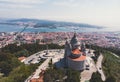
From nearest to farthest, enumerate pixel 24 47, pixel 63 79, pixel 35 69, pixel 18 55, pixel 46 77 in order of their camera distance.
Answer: pixel 46 77
pixel 63 79
pixel 35 69
pixel 18 55
pixel 24 47

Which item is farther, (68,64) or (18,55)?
(18,55)

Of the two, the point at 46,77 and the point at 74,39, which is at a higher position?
the point at 74,39

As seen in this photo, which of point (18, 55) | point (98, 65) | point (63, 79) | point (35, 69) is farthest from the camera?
point (18, 55)

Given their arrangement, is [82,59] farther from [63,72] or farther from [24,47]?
[24,47]

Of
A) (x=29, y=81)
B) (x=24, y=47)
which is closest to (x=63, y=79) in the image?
(x=29, y=81)

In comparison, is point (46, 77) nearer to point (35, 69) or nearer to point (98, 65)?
point (35, 69)

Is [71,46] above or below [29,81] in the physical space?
above

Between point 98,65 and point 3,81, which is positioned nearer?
point 3,81

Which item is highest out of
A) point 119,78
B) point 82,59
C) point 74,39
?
point 74,39

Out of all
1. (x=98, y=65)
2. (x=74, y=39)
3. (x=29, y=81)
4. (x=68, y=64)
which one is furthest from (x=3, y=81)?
(x=98, y=65)
